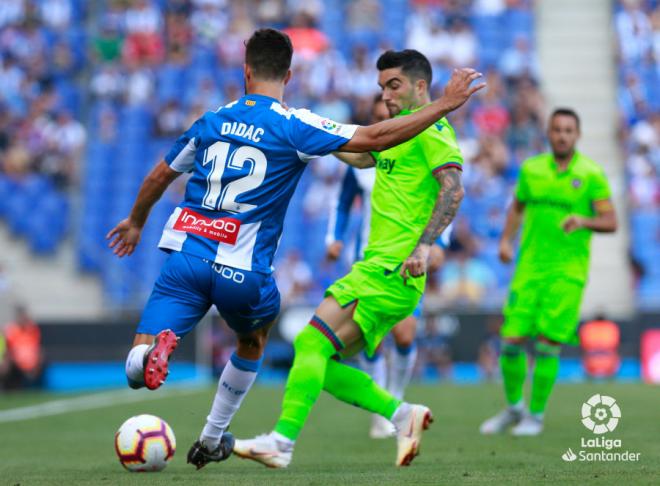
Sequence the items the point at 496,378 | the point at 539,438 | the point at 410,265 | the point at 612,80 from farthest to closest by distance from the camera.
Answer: the point at 612,80, the point at 496,378, the point at 539,438, the point at 410,265

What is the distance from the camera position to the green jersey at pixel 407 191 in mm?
6934

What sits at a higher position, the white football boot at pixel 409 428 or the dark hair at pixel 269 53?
the dark hair at pixel 269 53

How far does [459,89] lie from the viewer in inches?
237

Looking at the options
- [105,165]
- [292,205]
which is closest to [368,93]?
[292,205]

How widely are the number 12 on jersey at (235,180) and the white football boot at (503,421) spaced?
4.11 meters

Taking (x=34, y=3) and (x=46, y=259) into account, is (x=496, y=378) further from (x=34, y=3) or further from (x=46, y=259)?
(x=34, y=3)

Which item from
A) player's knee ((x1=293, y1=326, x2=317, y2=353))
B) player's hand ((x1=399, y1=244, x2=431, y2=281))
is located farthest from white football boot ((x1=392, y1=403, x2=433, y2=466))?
player's hand ((x1=399, y1=244, x2=431, y2=281))

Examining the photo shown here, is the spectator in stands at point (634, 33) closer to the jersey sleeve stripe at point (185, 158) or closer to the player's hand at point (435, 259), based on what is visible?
the player's hand at point (435, 259)

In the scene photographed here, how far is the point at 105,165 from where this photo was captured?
23828 millimetres

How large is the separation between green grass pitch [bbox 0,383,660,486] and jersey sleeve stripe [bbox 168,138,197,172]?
5.44 feet

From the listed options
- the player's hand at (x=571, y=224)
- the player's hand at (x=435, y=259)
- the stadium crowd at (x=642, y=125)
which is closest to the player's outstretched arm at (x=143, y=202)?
the player's hand at (x=435, y=259)

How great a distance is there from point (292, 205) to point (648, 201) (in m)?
6.49

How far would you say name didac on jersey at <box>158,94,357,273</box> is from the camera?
6.18 metres

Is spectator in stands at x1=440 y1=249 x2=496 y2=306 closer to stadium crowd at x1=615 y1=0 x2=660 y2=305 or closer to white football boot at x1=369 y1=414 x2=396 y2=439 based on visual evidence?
stadium crowd at x1=615 y1=0 x2=660 y2=305
